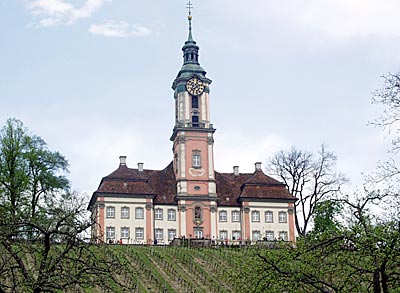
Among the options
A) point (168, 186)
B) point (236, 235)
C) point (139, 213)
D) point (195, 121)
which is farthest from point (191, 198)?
point (195, 121)

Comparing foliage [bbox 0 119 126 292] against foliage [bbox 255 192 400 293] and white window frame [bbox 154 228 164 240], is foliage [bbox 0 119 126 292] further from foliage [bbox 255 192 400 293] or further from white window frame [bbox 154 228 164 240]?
white window frame [bbox 154 228 164 240]

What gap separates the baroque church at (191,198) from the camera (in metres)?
70.6

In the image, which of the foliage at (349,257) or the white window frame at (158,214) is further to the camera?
the white window frame at (158,214)

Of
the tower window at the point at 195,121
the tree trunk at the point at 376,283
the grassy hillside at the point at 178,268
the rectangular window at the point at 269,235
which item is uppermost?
the tower window at the point at 195,121

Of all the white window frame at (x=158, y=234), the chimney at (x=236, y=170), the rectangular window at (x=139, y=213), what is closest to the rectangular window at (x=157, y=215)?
the white window frame at (x=158, y=234)

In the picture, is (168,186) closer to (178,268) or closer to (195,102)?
(195,102)

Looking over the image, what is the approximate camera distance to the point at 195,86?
75438 mm

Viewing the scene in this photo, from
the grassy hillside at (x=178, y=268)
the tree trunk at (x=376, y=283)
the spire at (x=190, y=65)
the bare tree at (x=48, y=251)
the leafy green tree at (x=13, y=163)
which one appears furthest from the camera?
the spire at (x=190, y=65)

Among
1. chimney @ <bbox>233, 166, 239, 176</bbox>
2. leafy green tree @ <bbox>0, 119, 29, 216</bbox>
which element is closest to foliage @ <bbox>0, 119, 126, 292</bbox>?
leafy green tree @ <bbox>0, 119, 29, 216</bbox>

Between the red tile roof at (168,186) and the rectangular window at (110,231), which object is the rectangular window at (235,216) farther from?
the rectangular window at (110,231)

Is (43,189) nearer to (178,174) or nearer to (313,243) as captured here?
(178,174)

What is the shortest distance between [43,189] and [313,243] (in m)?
45.9

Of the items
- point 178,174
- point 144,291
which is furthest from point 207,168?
point 144,291

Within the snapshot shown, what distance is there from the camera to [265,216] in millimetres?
73000
